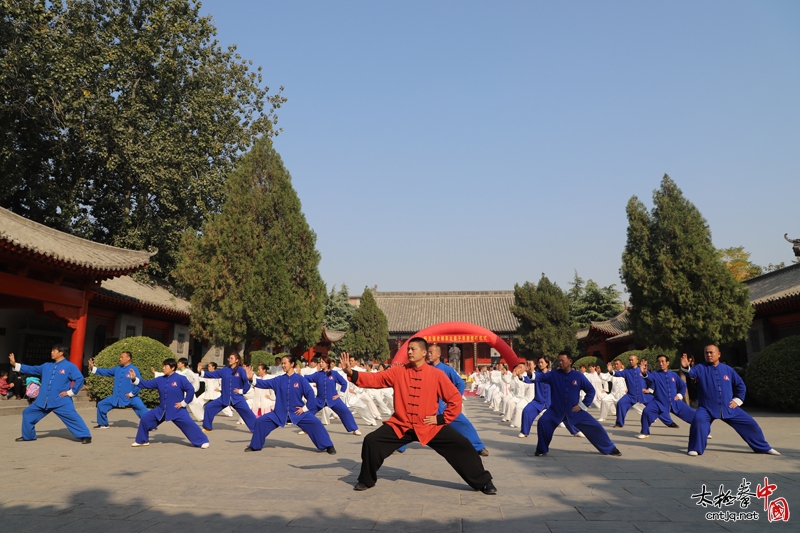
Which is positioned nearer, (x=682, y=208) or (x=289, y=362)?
(x=289, y=362)

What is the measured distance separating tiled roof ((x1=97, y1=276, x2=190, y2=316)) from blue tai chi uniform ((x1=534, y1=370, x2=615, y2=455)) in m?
14.3

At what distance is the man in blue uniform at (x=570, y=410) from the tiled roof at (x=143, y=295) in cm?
1434

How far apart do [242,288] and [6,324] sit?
6.70 m

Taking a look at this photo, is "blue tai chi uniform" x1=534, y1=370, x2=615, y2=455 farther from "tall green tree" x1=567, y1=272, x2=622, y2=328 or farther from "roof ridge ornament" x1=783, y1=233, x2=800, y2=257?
"tall green tree" x1=567, y1=272, x2=622, y2=328

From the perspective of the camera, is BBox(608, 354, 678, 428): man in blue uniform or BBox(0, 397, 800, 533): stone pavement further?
BBox(608, 354, 678, 428): man in blue uniform

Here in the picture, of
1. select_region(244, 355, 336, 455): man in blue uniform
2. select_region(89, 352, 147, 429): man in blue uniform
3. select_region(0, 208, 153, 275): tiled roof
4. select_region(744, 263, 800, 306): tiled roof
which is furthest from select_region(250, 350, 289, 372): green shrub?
select_region(744, 263, 800, 306): tiled roof

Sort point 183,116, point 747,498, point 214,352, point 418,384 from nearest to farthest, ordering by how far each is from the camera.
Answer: point 747,498 → point 418,384 → point 183,116 → point 214,352

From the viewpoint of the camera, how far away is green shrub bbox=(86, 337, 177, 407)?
14.1 metres

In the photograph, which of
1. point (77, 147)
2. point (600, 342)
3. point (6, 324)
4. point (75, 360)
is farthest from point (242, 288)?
point (600, 342)

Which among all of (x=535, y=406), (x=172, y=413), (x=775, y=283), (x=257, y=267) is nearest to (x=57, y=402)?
(x=172, y=413)

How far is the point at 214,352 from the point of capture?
2542 cm

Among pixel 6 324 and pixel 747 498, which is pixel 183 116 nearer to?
pixel 6 324

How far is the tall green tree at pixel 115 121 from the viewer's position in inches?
755

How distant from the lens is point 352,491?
527cm
